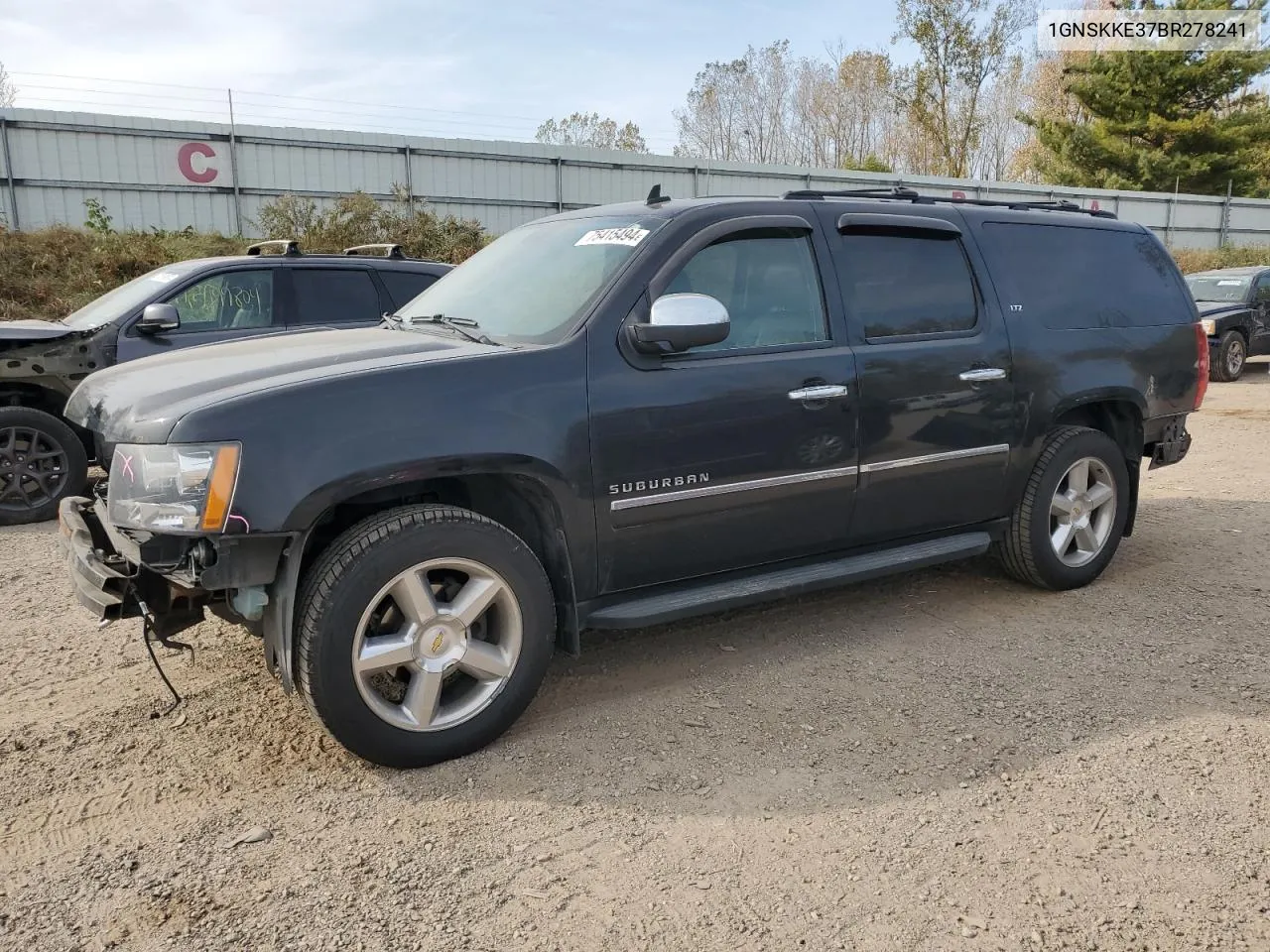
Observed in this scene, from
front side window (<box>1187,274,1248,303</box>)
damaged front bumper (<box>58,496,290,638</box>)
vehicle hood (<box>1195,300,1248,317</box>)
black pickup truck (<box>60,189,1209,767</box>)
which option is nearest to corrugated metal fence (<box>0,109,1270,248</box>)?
front side window (<box>1187,274,1248,303</box>)

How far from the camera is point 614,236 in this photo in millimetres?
3814

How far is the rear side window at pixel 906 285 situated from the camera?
161 inches

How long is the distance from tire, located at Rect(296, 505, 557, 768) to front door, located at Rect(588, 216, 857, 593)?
1.36 feet

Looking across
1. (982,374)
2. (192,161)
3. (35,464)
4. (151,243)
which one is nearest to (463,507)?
(982,374)

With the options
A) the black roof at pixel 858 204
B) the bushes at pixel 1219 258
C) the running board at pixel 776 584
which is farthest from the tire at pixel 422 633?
the bushes at pixel 1219 258

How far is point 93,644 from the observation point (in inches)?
166

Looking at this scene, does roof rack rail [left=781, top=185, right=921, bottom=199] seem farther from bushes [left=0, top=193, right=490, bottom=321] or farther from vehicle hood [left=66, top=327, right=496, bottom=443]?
bushes [left=0, top=193, right=490, bottom=321]

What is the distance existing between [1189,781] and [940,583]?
206 centimetres

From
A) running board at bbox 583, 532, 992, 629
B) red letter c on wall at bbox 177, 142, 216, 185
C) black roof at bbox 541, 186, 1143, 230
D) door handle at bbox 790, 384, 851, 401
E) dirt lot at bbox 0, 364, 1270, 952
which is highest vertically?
red letter c on wall at bbox 177, 142, 216, 185

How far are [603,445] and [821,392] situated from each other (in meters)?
1.01

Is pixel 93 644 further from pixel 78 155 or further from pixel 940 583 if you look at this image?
pixel 78 155

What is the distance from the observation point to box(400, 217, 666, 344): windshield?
358 centimetres

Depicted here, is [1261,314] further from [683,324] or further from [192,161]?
[192,161]

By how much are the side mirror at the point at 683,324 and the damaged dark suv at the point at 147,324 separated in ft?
13.3
